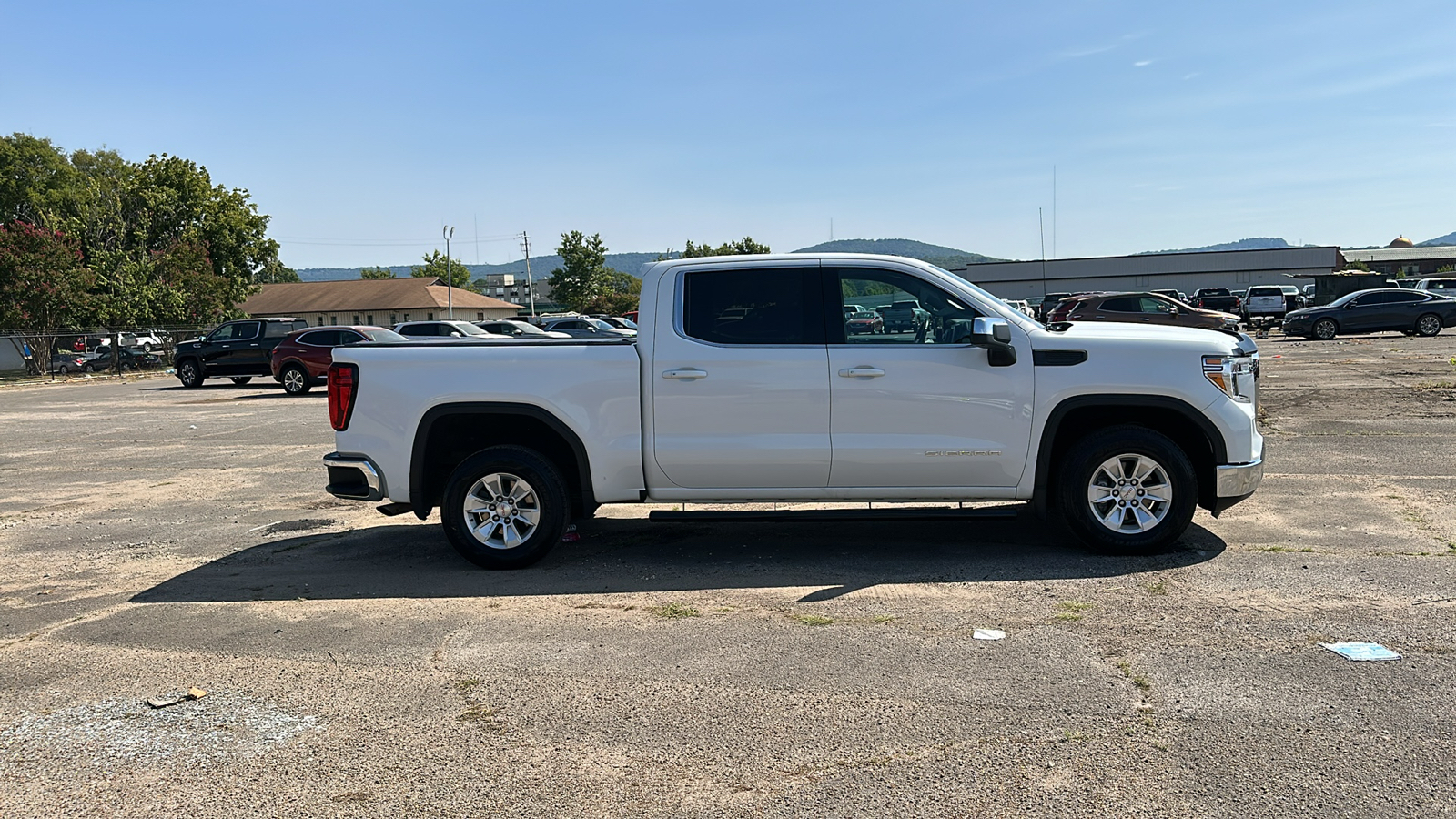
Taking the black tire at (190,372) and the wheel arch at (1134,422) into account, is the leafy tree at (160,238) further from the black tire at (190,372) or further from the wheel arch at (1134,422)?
the wheel arch at (1134,422)

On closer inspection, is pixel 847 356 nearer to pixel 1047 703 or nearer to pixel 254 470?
pixel 1047 703

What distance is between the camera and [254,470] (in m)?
11.8

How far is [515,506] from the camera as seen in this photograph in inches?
271

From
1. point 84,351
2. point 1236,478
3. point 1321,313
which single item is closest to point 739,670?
point 1236,478

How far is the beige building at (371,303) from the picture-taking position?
8719 cm

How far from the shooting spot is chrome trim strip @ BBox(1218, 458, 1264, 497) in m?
6.61

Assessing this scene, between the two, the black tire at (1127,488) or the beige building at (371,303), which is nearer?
the black tire at (1127,488)

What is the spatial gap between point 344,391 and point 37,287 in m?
40.2

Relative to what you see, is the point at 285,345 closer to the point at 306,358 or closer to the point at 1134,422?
the point at 306,358

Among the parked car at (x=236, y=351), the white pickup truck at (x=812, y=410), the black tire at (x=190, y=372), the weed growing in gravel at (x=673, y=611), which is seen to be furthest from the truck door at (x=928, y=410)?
the black tire at (x=190, y=372)

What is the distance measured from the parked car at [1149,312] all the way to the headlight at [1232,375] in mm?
20792

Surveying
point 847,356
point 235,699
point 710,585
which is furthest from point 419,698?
point 847,356

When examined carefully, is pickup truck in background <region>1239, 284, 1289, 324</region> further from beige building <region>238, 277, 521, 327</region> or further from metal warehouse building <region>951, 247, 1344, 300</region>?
beige building <region>238, 277, 521, 327</region>

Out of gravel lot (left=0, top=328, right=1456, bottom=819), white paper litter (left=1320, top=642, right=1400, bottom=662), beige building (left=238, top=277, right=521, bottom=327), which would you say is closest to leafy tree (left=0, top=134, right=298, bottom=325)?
beige building (left=238, top=277, right=521, bottom=327)
